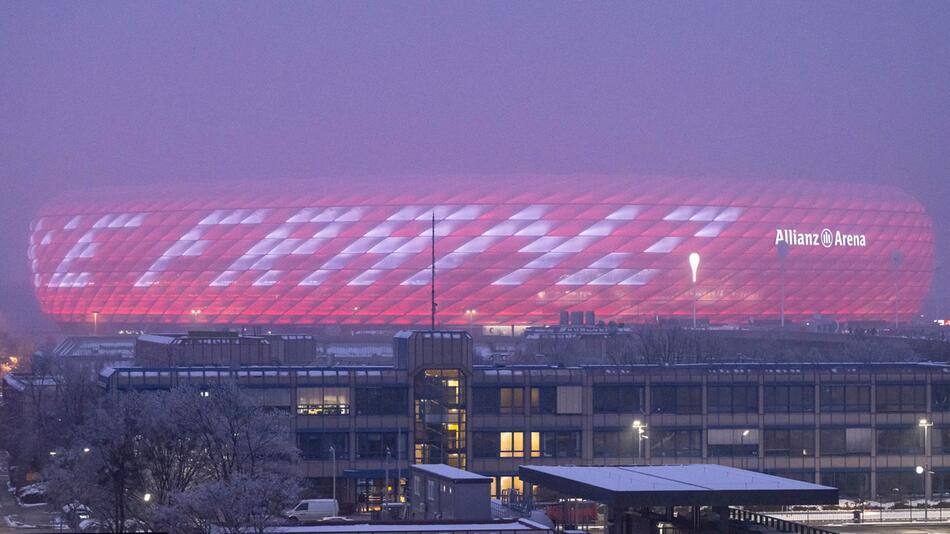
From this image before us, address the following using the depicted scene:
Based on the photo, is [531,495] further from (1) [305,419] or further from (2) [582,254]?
(2) [582,254]

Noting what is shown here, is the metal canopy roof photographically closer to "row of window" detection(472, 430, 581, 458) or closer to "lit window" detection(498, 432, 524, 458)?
"row of window" detection(472, 430, 581, 458)

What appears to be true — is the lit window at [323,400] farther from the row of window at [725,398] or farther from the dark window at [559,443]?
the dark window at [559,443]

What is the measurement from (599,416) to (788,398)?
7.48 meters

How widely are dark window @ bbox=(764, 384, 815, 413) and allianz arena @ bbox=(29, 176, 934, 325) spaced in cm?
9569

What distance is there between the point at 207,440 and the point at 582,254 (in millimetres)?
114647

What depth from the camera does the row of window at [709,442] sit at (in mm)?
61344

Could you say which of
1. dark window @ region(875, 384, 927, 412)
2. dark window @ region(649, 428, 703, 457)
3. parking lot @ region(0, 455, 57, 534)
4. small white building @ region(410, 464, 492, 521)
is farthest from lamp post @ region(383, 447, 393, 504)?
dark window @ region(875, 384, 927, 412)

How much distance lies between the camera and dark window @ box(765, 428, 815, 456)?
63219mm

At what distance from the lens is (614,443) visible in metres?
62.2

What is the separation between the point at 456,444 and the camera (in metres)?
60.6

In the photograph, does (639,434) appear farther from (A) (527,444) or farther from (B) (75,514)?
(B) (75,514)

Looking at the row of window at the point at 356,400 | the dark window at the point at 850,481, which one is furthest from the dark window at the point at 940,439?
the row of window at the point at 356,400

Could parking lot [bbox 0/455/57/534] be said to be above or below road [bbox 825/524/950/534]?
above

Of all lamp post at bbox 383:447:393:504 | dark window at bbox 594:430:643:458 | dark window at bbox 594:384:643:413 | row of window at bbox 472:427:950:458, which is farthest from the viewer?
dark window at bbox 594:384:643:413
